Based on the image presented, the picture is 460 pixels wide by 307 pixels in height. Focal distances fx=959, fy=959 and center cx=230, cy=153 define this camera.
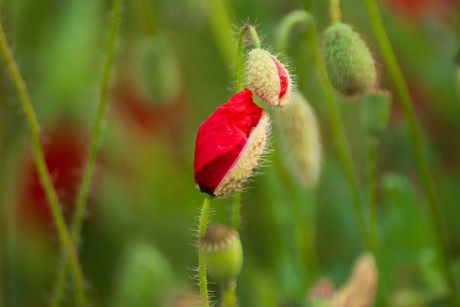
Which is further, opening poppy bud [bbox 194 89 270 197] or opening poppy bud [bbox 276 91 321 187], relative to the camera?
opening poppy bud [bbox 276 91 321 187]

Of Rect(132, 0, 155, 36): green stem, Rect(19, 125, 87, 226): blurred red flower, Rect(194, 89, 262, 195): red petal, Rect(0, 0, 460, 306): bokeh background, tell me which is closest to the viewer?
Rect(194, 89, 262, 195): red petal

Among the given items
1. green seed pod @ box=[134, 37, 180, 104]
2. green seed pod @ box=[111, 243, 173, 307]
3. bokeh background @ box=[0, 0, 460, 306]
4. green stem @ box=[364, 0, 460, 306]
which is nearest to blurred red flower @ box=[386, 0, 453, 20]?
bokeh background @ box=[0, 0, 460, 306]

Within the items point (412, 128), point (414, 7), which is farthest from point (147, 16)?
point (414, 7)

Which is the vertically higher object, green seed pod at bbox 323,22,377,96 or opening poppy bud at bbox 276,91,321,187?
green seed pod at bbox 323,22,377,96

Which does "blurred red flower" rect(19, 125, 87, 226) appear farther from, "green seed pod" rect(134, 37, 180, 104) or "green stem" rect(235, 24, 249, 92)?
"green stem" rect(235, 24, 249, 92)

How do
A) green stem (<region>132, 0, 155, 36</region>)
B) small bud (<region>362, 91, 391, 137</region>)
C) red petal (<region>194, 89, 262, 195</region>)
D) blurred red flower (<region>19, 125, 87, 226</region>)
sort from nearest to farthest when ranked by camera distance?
red petal (<region>194, 89, 262, 195</region>) < small bud (<region>362, 91, 391, 137</region>) < green stem (<region>132, 0, 155, 36</region>) < blurred red flower (<region>19, 125, 87, 226</region>)

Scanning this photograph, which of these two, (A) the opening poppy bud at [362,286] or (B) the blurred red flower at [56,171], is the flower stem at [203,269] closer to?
(A) the opening poppy bud at [362,286]

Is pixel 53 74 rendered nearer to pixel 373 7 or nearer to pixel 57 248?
pixel 57 248
